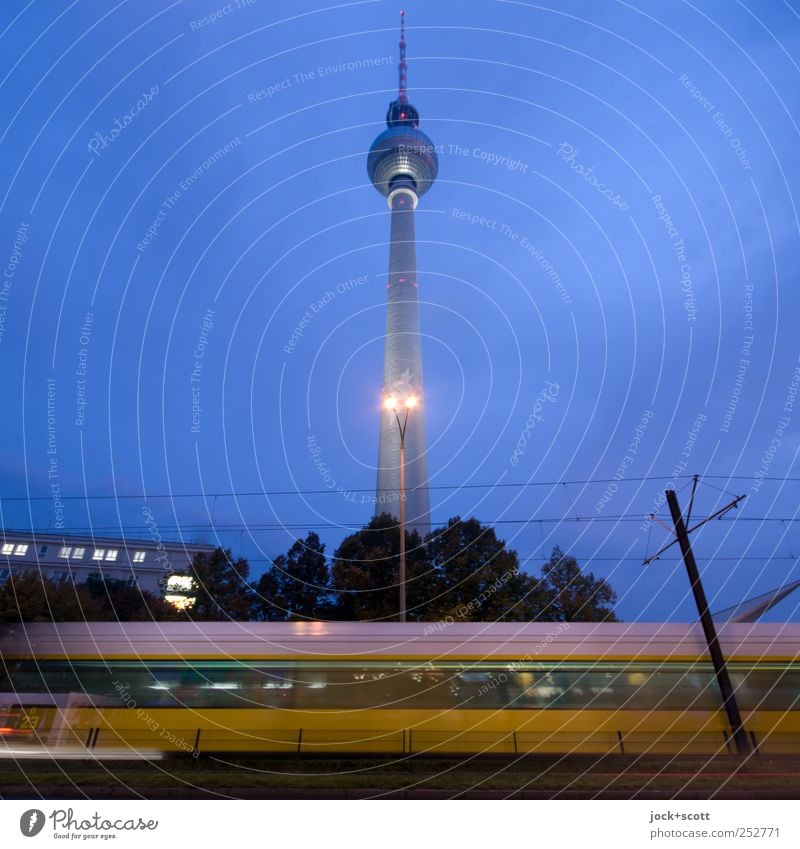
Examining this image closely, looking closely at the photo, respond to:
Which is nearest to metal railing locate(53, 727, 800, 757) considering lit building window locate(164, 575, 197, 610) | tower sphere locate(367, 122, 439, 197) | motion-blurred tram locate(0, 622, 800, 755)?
motion-blurred tram locate(0, 622, 800, 755)

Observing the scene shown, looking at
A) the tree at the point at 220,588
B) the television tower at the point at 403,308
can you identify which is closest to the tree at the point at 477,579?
the television tower at the point at 403,308

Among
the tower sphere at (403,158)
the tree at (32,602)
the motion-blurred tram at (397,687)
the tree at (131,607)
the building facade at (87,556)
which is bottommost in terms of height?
the motion-blurred tram at (397,687)

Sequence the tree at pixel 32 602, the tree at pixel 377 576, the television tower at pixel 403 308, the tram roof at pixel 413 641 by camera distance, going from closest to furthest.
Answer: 1. the tram roof at pixel 413 641
2. the tree at pixel 32 602
3. the tree at pixel 377 576
4. the television tower at pixel 403 308

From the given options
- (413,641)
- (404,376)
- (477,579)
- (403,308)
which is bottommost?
(413,641)

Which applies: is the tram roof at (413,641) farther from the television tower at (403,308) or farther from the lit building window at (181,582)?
the television tower at (403,308)

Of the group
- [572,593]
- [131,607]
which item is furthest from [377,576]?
[131,607]

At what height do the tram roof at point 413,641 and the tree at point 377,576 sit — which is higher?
the tree at point 377,576

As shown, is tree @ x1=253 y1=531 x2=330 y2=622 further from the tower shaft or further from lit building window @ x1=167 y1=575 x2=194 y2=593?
the tower shaft

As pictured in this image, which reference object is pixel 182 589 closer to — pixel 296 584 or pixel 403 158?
pixel 296 584
